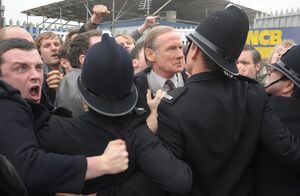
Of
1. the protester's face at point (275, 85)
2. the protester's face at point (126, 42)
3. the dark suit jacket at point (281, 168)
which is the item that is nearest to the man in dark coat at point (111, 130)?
the dark suit jacket at point (281, 168)

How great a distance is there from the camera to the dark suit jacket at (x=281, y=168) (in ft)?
5.77

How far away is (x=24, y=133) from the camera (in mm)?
1245

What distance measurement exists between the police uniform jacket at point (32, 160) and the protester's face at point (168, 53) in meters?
1.37

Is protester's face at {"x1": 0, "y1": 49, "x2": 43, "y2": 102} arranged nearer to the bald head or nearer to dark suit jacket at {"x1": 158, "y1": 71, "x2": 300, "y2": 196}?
dark suit jacket at {"x1": 158, "y1": 71, "x2": 300, "y2": 196}

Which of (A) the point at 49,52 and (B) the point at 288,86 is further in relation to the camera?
(A) the point at 49,52

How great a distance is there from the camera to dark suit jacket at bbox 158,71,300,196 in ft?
5.03

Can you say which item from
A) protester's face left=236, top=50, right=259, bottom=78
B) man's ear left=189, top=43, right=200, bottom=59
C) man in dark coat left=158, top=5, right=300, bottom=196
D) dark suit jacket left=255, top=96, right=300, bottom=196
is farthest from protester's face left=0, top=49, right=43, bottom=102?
protester's face left=236, top=50, right=259, bottom=78

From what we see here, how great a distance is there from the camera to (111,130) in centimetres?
145

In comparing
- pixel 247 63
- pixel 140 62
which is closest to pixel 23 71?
pixel 140 62

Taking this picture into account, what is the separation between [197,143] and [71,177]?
1.97ft

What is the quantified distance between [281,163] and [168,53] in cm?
Answer: 114

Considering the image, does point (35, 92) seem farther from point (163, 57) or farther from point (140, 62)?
point (140, 62)

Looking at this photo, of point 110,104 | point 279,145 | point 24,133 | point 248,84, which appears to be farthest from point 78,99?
point 279,145

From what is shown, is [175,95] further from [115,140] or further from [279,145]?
[279,145]
